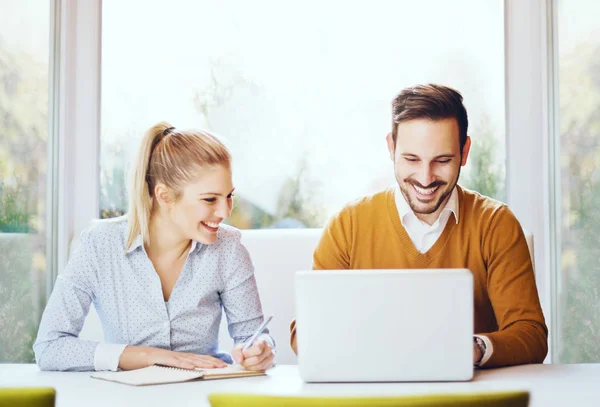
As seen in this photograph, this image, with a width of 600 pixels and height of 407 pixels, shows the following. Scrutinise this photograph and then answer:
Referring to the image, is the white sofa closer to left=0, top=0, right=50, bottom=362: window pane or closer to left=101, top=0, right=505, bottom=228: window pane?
left=0, top=0, right=50, bottom=362: window pane

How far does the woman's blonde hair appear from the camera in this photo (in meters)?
1.89

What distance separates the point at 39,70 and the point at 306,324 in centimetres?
172

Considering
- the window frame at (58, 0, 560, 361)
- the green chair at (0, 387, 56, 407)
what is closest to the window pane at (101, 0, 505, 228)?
the window frame at (58, 0, 560, 361)

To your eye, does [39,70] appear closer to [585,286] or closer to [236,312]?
[236,312]

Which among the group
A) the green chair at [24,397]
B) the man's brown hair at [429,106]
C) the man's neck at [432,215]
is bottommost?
the green chair at [24,397]

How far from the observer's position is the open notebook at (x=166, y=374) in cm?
140

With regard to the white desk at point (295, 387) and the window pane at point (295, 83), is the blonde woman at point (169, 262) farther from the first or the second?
the window pane at point (295, 83)

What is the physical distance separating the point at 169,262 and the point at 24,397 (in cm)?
108

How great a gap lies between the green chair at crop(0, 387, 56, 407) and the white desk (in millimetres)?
375

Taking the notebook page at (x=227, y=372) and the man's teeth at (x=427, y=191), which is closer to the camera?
the notebook page at (x=227, y=372)

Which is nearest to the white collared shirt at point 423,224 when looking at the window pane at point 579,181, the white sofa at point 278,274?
the white sofa at point 278,274

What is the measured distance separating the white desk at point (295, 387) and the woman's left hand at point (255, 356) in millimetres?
25

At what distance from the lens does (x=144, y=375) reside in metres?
1.46

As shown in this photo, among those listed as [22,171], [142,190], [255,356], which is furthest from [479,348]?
[22,171]
